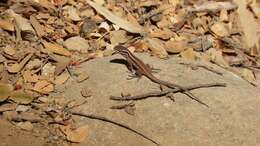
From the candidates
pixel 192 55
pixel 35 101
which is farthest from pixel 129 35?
pixel 35 101

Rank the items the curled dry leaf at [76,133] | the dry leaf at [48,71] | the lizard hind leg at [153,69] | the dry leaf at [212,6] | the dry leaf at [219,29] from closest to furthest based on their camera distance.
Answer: the curled dry leaf at [76,133] → the dry leaf at [48,71] → the lizard hind leg at [153,69] → the dry leaf at [219,29] → the dry leaf at [212,6]

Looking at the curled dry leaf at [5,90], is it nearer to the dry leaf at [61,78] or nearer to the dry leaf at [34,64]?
the dry leaf at [34,64]

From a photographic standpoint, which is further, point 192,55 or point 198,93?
point 192,55

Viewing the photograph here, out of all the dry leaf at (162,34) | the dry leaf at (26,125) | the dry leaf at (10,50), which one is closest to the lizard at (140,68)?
the dry leaf at (162,34)

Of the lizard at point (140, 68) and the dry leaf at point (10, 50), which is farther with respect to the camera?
the dry leaf at point (10, 50)

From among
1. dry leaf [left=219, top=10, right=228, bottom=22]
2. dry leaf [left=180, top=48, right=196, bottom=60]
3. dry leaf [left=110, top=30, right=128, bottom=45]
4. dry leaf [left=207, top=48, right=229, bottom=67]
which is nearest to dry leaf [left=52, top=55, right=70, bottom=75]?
dry leaf [left=110, top=30, right=128, bottom=45]

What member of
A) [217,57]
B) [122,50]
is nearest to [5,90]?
[122,50]

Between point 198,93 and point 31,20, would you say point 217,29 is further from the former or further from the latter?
point 31,20

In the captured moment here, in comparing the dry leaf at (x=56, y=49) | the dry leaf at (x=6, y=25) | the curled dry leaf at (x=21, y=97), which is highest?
the dry leaf at (x=6, y=25)

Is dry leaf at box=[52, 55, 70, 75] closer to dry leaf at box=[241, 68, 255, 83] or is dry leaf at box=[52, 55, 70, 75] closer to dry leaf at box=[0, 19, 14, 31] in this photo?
dry leaf at box=[0, 19, 14, 31]
